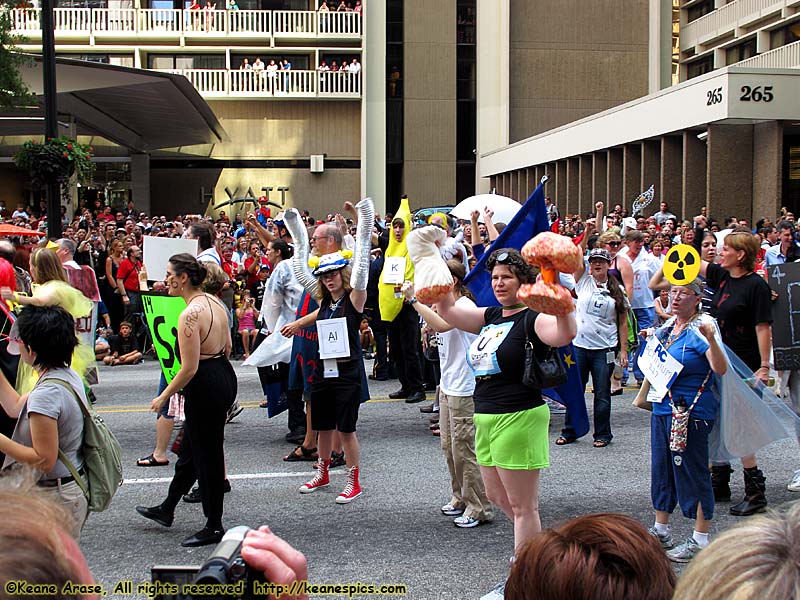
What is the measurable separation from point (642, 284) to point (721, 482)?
5187 millimetres

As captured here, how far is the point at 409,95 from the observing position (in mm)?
40781

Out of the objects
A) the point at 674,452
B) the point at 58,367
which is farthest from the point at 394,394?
the point at 58,367

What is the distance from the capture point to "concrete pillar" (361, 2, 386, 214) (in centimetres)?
4019

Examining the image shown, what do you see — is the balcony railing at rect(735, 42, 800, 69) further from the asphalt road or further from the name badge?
the name badge

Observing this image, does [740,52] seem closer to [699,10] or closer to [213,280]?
[699,10]

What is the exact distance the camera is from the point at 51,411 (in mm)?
4285

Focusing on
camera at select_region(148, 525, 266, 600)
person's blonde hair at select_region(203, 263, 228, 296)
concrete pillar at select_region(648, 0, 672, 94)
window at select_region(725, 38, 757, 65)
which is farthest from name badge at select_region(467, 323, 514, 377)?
concrete pillar at select_region(648, 0, 672, 94)

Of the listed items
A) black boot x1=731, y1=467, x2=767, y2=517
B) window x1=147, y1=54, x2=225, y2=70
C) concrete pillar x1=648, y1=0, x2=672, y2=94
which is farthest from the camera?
window x1=147, y1=54, x2=225, y2=70

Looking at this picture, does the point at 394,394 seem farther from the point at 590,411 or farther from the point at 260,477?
the point at 260,477

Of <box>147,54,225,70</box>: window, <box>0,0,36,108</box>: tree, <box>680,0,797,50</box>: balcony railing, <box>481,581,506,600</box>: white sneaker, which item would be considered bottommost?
<box>481,581,506,600</box>: white sneaker

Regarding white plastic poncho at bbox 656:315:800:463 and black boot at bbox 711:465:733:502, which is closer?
white plastic poncho at bbox 656:315:800:463

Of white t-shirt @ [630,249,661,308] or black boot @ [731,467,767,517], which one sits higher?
white t-shirt @ [630,249,661,308]

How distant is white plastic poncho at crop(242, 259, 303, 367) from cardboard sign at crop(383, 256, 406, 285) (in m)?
1.99

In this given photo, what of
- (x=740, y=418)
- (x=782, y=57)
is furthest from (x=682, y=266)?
(x=782, y=57)
